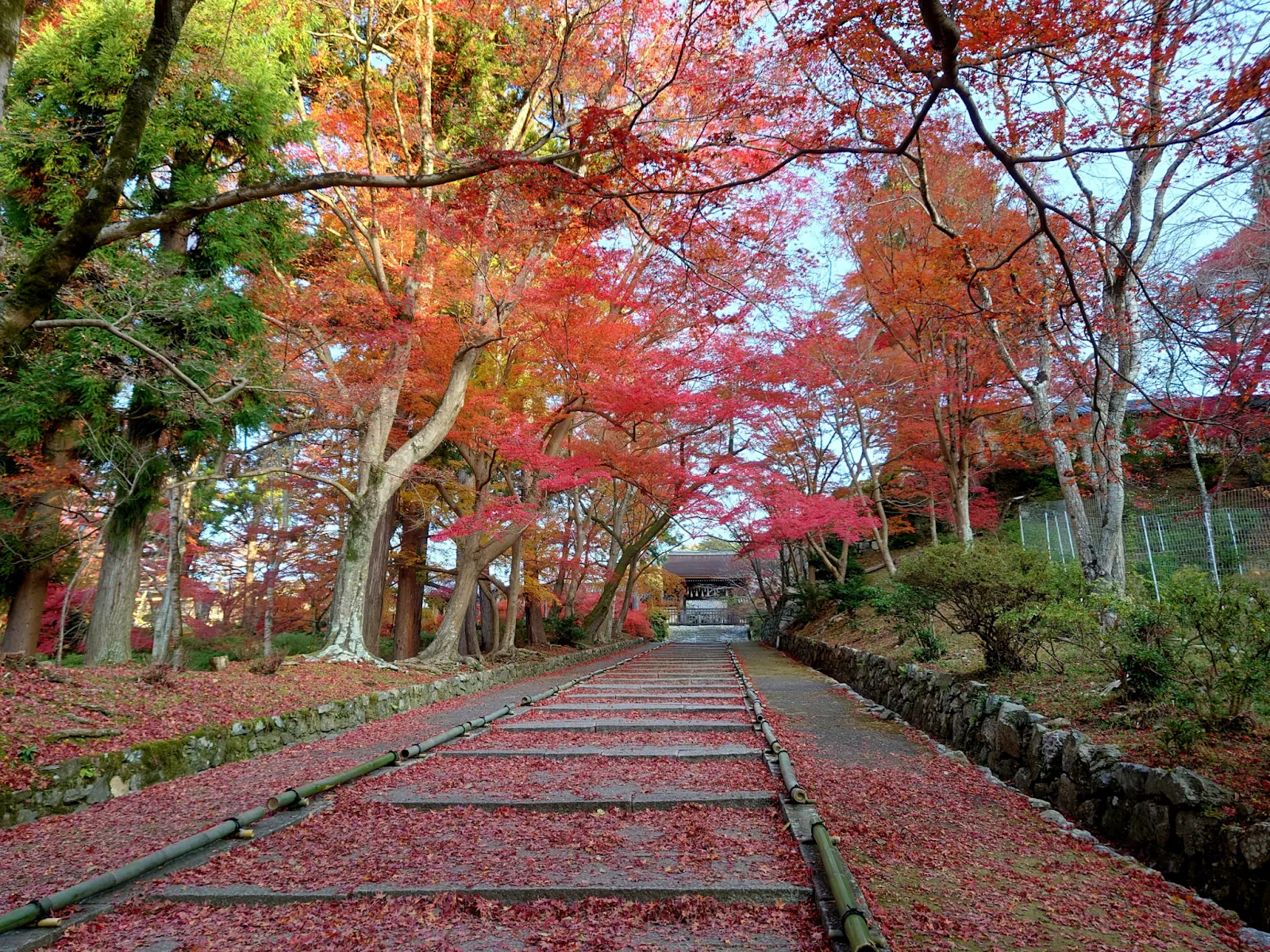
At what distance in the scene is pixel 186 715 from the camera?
5992 millimetres

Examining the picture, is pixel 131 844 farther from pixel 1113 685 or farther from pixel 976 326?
pixel 976 326

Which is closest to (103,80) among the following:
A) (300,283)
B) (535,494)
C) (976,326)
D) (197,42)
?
(197,42)

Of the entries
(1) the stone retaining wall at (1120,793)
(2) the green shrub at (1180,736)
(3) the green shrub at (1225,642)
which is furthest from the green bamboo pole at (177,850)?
(3) the green shrub at (1225,642)

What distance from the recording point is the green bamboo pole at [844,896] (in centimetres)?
225

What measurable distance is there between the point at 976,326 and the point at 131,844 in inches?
388

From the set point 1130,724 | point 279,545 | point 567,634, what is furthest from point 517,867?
point 567,634

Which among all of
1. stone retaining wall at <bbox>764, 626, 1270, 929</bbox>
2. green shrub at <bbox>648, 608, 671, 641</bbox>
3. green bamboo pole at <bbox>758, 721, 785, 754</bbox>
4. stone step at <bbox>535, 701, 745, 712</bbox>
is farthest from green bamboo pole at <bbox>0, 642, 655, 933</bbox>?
green shrub at <bbox>648, 608, 671, 641</bbox>

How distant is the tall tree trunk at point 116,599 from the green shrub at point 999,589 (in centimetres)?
993

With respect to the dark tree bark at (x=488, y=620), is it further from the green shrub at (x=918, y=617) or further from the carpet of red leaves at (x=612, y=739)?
the carpet of red leaves at (x=612, y=739)

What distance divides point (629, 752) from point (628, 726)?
1163 millimetres

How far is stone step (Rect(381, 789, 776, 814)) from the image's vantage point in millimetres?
4043

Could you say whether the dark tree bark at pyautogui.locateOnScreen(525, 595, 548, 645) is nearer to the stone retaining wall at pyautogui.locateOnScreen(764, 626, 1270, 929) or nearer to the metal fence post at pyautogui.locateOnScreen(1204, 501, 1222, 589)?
the stone retaining wall at pyautogui.locateOnScreen(764, 626, 1270, 929)

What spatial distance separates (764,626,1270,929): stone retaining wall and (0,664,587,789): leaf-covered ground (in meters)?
6.40

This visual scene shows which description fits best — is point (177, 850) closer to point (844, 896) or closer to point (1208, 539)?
point (844, 896)
